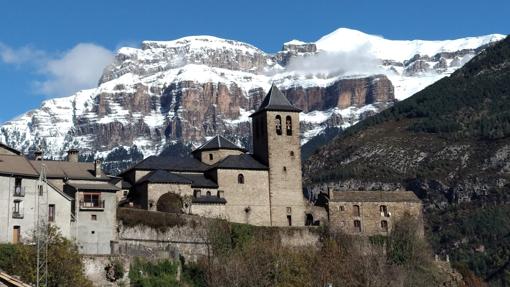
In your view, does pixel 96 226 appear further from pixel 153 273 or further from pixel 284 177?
pixel 284 177

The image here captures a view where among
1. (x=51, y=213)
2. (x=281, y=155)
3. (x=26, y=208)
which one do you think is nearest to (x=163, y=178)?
(x=281, y=155)

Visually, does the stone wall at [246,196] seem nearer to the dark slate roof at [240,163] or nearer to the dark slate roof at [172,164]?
the dark slate roof at [240,163]

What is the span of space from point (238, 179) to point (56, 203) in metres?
23.3

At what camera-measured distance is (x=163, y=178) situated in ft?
291

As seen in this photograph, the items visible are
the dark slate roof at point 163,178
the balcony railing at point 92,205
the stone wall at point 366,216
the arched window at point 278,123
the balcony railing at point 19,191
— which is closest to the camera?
the balcony railing at point 19,191

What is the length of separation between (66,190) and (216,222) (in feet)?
45.6

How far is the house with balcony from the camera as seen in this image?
71.7 meters

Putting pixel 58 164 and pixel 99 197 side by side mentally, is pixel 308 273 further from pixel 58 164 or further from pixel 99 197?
pixel 58 164

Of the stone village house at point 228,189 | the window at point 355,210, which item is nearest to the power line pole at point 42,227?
the stone village house at point 228,189

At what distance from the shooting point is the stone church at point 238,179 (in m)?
88.6

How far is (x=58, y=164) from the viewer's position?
272ft

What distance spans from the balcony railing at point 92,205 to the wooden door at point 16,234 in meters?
5.85

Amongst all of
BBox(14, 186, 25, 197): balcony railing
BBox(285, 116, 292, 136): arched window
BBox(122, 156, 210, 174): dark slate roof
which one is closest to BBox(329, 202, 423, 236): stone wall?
BBox(285, 116, 292, 136): arched window

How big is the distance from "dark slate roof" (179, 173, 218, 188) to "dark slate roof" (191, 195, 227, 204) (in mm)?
1169
